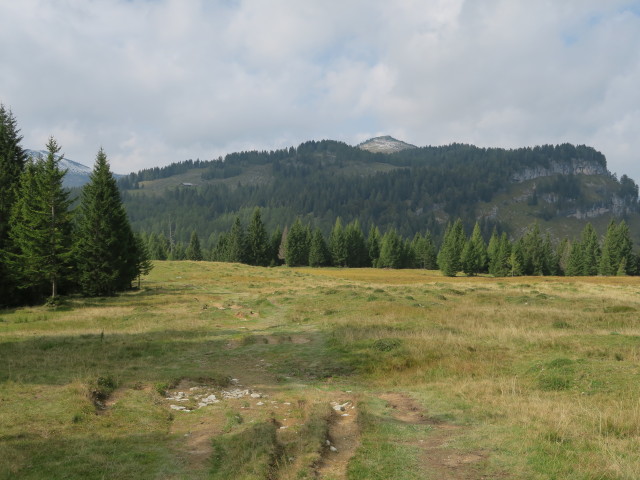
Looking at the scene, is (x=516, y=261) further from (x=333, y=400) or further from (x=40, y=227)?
(x=333, y=400)

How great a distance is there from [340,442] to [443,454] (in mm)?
2130

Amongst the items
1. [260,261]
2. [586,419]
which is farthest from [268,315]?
[260,261]

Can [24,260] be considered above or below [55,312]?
above

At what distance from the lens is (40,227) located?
34.4m

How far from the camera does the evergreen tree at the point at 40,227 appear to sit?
3300 cm

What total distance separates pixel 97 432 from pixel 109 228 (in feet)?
121

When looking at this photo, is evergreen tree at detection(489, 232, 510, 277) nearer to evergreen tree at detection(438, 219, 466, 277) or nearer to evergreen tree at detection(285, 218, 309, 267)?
evergreen tree at detection(438, 219, 466, 277)

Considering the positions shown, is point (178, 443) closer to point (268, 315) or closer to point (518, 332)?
point (518, 332)

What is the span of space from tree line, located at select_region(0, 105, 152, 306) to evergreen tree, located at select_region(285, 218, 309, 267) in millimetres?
65248

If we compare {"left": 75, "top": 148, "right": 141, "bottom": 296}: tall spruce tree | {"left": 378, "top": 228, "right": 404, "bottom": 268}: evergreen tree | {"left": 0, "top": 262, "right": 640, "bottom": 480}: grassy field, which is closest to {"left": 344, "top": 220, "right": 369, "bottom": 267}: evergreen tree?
{"left": 378, "top": 228, "right": 404, "bottom": 268}: evergreen tree

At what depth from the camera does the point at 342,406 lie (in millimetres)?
10938

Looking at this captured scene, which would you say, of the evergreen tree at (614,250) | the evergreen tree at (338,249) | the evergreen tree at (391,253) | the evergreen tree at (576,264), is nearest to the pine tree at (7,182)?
the evergreen tree at (338,249)

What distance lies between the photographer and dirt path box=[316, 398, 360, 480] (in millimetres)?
7210

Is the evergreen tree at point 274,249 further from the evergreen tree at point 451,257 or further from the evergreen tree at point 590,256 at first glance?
the evergreen tree at point 590,256
